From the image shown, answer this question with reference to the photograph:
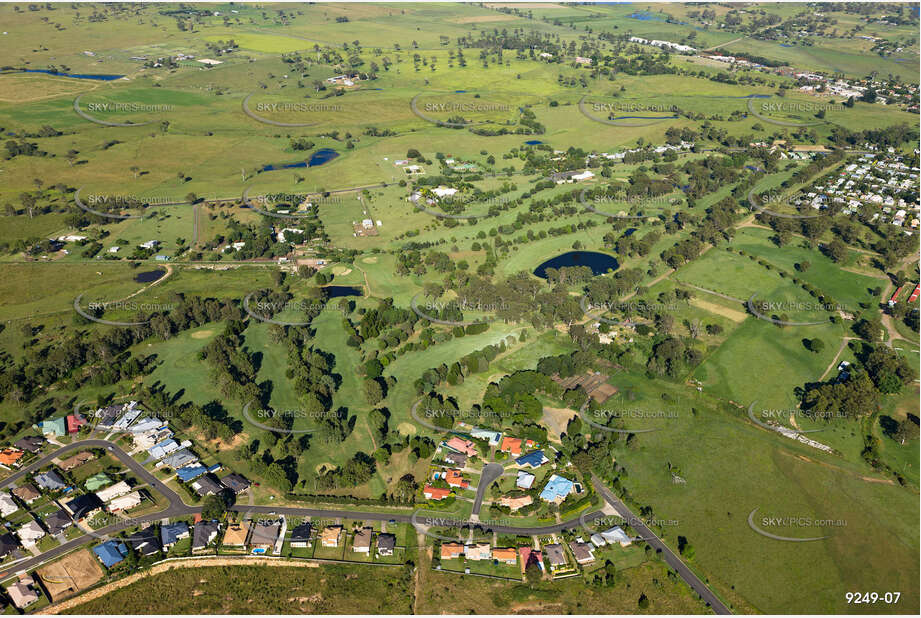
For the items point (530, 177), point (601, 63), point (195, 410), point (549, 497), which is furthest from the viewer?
point (601, 63)

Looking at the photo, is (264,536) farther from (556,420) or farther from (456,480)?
(556,420)

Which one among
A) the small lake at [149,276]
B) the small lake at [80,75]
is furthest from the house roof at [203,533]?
the small lake at [80,75]

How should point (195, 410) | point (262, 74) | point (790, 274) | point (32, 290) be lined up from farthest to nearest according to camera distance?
point (262, 74)
point (790, 274)
point (32, 290)
point (195, 410)

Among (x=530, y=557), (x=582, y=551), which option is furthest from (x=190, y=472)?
(x=582, y=551)

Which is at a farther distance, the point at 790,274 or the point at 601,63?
the point at 601,63

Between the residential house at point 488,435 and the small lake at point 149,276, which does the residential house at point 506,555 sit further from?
the small lake at point 149,276

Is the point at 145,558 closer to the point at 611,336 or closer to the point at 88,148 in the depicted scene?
the point at 611,336

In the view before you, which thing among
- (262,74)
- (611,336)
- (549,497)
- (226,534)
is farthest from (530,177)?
(262,74)
